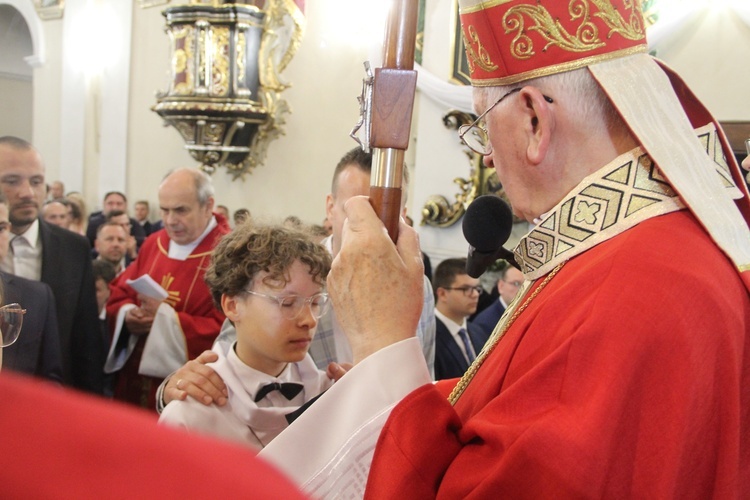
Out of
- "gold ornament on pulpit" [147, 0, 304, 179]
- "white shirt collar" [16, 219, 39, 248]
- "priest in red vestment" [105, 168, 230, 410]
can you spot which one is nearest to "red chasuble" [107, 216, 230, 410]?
"priest in red vestment" [105, 168, 230, 410]

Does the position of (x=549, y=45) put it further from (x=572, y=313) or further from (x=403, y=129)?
(x=572, y=313)

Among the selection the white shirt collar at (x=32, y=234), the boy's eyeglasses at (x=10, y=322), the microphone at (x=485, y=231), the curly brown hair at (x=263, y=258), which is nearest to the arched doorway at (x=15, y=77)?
the white shirt collar at (x=32, y=234)

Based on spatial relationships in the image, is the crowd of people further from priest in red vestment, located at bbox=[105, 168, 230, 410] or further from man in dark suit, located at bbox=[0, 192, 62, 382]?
priest in red vestment, located at bbox=[105, 168, 230, 410]

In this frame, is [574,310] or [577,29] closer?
[574,310]

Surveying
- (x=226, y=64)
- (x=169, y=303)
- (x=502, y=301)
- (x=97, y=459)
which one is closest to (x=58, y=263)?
(x=169, y=303)

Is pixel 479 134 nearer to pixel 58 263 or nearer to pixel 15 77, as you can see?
pixel 58 263

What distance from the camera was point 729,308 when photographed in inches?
47.0

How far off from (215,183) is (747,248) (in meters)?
9.02

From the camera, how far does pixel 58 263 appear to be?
3605 millimetres

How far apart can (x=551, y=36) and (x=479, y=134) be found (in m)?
0.25

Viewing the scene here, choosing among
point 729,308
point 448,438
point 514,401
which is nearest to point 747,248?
point 729,308

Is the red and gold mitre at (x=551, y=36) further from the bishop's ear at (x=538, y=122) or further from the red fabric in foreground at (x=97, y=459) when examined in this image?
the red fabric in foreground at (x=97, y=459)

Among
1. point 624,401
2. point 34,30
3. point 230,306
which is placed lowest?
point 230,306

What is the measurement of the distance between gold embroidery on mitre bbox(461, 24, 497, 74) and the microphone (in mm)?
327
